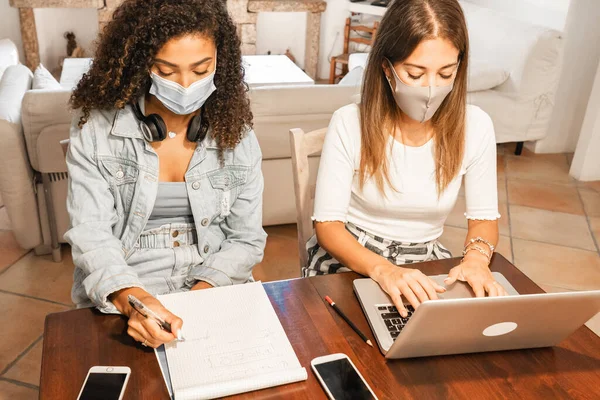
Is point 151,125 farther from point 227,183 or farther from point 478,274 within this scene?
point 478,274

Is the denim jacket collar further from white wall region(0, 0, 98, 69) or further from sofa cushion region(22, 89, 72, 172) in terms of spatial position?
white wall region(0, 0, 98, 69)

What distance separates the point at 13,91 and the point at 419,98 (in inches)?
70.7

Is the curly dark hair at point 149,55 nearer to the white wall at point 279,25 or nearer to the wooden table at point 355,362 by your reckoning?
the wooden table at point 355,362

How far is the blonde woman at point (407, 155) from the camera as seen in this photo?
1.34 meters

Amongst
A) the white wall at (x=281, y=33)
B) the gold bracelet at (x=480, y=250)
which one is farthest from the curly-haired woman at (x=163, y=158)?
the white wall at (x=281, y=33)

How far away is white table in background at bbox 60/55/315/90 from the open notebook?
285 centimetres

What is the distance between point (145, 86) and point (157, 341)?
0.60 metres

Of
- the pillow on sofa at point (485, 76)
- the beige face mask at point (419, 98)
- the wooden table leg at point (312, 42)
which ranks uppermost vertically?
the beige face mask at point (419, 98)

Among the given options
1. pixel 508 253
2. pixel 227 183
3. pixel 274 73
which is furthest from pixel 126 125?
pixel 274 73

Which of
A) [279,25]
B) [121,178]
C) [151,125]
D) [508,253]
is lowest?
[508,253]

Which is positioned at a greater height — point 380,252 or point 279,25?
point 380,252

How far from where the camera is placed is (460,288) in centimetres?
120

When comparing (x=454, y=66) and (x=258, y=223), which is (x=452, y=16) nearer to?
(x=454, y=66)

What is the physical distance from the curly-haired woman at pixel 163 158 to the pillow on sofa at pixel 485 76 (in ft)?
8.21
